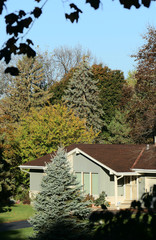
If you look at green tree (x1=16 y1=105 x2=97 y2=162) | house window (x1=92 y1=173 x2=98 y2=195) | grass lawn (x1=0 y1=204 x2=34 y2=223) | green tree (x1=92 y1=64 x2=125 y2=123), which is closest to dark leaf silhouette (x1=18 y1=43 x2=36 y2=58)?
grass lawn (x1=0 y1=204 x2=34 y2=223)

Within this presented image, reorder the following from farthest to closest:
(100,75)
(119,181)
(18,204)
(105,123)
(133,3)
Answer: (100,75)
(105,123)
(18,204)
(119,181)
(133,3)

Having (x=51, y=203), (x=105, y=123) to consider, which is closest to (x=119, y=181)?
(x=51, y=203)

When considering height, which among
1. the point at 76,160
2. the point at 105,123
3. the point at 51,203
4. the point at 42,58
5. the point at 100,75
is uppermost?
the point at 42,58

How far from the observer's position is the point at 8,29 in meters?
7.19

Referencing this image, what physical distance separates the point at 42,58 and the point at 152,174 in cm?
4920

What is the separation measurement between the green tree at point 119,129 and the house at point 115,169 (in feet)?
64.5

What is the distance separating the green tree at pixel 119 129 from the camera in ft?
189

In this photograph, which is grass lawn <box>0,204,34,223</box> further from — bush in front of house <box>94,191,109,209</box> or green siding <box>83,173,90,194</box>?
bush in front of house <box>94,191,109,209</box>

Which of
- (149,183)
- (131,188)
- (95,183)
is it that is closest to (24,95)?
(95,183)

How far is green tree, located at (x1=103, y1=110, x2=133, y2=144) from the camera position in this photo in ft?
189

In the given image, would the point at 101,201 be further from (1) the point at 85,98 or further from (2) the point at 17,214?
(1) the point at 85,98

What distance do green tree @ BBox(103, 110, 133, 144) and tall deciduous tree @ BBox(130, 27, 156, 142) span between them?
438 cm

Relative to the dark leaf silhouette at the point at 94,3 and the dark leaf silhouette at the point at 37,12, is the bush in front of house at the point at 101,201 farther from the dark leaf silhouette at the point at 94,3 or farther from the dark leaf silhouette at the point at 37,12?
the dark leaf silhouette at the point at 94,3

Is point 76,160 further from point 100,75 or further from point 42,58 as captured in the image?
point 42,58
